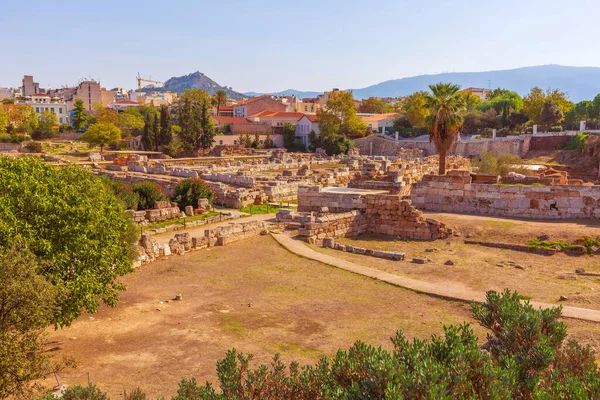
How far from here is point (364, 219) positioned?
901 inches

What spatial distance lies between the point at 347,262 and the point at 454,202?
10853 mm

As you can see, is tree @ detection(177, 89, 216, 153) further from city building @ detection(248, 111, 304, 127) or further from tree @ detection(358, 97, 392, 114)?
tree @ detection(358, 97, 392, 114)

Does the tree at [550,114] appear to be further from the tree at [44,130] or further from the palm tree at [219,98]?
the tree at [44,130]

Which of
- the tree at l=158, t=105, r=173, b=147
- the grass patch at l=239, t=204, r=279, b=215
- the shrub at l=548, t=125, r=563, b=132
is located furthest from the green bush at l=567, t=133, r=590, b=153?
the tree at l=158, t=105, r=173, b=147

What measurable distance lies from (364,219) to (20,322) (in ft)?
53.3

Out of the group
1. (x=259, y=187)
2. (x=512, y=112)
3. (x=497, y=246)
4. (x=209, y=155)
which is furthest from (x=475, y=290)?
(x=512, y=112)

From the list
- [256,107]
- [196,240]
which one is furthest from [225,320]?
[256,107]

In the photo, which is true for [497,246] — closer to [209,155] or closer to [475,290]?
[475,290]

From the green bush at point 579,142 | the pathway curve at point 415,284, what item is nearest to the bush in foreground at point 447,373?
the pathway curve at point 415,284

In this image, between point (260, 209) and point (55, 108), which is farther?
point (55, 108)

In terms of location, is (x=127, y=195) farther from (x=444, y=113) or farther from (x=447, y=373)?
(x=447, y=373)

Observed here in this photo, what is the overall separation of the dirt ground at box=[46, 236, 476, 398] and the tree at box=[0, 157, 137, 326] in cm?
103

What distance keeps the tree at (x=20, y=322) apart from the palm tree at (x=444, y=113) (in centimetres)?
2689

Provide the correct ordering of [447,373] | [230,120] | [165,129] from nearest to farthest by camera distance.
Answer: [447,373] < [165,129] < [230,120]
